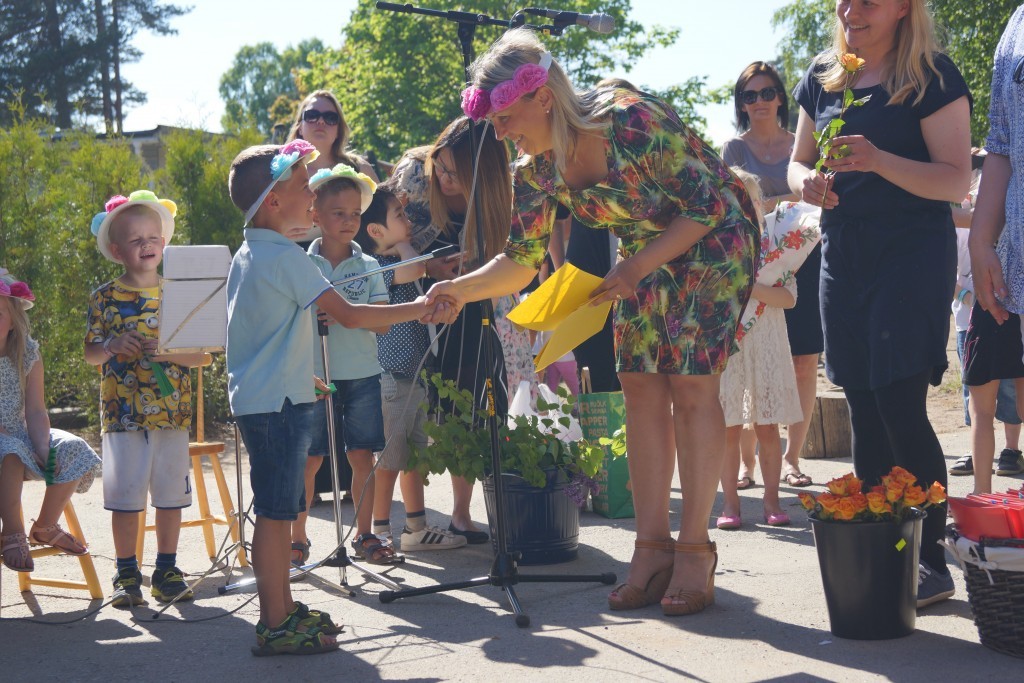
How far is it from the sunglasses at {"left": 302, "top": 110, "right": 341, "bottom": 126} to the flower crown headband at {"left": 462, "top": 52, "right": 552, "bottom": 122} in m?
2.82

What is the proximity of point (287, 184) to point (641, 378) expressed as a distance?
55.0 inches

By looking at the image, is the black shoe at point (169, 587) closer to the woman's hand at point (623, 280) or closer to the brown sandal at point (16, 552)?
the brown sandal at point (16, 552)

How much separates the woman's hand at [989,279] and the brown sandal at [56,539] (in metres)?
3.42

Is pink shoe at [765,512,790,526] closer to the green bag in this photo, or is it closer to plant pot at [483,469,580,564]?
the green bag

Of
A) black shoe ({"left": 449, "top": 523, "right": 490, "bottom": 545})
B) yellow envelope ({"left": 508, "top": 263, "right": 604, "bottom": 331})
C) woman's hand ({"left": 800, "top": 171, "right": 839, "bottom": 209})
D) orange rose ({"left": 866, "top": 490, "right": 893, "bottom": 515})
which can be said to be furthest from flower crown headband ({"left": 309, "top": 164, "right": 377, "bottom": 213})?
orange rose ({"left": 866, "top": 490, "right": 893, "bottom": 515})

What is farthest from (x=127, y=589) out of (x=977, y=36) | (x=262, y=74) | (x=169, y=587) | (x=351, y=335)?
(x=262, y=74)

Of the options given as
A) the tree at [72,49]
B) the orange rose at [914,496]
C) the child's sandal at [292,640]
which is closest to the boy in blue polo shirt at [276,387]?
the child's sandal at [292,640]

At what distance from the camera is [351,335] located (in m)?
5.03

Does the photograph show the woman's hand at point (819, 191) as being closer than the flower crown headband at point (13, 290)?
Yes

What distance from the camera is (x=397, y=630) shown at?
13.1ft

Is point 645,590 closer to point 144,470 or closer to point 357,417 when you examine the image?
point 357,417

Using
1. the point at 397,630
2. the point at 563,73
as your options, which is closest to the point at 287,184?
Answer: the point at 563,73

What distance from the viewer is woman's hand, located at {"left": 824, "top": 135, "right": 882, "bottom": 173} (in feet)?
11.6

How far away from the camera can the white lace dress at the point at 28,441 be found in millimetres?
4469
